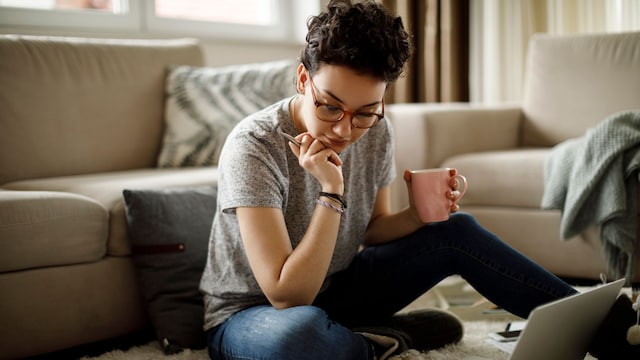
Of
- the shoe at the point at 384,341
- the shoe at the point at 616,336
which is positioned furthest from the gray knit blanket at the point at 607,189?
the shoe at the point at 384,341

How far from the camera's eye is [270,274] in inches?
49.3

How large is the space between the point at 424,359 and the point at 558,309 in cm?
51

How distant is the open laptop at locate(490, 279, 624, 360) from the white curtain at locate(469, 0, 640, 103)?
278cm

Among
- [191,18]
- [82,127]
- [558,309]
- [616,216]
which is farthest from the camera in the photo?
[191,18]

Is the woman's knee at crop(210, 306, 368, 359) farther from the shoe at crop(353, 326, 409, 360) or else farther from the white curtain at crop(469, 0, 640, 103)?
the white curtain at crop(469, 0, 640, 103)

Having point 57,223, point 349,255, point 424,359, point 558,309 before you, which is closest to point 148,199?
point 57,223

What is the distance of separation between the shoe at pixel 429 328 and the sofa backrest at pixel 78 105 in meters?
1.30

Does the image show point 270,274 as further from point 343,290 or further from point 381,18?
point 381,18

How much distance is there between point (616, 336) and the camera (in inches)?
51.4

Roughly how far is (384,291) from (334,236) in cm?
33

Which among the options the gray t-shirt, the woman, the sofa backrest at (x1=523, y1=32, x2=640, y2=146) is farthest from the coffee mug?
the sofa backrest at (x1=523, y1=32, x2=640, y2=146)

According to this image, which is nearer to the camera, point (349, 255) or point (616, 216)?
point (349, 255)

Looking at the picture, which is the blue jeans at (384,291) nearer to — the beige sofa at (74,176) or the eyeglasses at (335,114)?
the eyeglasses at (335,114)

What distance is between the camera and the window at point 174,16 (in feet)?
9.61
